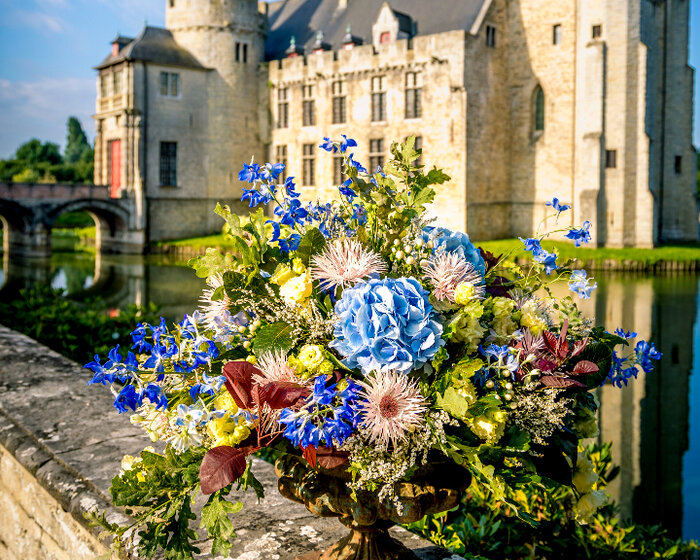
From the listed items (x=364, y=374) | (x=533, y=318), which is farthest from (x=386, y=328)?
(x=533, y=318)

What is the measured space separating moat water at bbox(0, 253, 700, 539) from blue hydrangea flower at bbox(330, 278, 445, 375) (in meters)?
4.90

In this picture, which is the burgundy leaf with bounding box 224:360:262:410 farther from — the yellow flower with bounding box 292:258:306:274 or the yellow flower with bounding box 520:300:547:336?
the yellow flower with bounding box 520:300:547:336

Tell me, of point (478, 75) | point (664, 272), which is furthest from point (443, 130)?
point (664, 272)

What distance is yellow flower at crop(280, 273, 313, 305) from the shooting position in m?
1.72

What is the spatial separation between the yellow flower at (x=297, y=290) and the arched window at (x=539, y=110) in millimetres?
27264

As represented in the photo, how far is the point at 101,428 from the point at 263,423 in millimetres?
1887

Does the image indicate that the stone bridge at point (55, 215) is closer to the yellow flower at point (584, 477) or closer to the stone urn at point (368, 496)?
the stone urn at point (368, 496)

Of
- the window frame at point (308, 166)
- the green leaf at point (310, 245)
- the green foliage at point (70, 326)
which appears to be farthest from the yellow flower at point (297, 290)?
the window frame at point (308, 166)

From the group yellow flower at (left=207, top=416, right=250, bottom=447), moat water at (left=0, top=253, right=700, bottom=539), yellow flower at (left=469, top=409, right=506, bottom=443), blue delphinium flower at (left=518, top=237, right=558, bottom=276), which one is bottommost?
moat water at (left=0, top=253, right=700, bottom=539)

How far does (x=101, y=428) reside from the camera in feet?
10.8

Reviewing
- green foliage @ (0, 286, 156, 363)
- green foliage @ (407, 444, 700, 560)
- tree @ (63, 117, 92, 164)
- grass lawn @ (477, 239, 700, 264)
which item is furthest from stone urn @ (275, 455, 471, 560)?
tree @ (63, 117, 92, 164)

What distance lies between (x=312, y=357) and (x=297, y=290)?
0.53 ft

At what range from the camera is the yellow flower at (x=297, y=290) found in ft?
5.63

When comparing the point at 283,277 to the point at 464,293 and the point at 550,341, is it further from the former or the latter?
the point at 550,341
